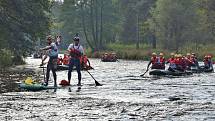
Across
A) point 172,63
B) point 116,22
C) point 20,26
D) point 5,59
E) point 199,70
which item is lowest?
point 199,70

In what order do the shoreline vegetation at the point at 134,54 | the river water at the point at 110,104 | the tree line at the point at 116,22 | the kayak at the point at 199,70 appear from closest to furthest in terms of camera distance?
the river water at the point at 110,104 < the kayak at the point at 199,70 < the tree line at the point at 116,22 < the shoreline vegetation at the point at 134,54

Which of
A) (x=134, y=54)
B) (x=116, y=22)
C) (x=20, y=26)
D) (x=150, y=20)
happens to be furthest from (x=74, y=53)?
(x=116, y=22)

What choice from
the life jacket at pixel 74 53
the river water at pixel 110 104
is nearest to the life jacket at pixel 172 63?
the river water at pixel 110 104

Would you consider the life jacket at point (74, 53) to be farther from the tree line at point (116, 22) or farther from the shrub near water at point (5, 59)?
the shrub near water at point (5, 59)

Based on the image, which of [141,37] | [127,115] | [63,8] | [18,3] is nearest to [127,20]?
[141,37]

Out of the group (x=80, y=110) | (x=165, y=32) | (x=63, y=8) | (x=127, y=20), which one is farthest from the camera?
(x=127, y=20)

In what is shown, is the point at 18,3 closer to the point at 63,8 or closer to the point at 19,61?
the point at 19,61

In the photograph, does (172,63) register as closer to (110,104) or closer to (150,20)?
(110,104)

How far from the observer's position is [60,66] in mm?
40375

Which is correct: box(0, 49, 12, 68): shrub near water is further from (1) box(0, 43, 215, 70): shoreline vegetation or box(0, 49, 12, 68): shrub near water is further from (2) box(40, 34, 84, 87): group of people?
(2) box(40, 34, 84, 87): group of people

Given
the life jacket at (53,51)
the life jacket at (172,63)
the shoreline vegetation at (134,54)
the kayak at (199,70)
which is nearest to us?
the life jacket at (53,51)

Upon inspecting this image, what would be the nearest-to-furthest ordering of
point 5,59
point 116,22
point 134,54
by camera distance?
point 5,59
point 134,54
point 116,22

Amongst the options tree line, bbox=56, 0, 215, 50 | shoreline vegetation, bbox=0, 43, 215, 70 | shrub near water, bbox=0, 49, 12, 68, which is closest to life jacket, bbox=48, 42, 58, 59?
shoreline vegetation, bbox=0, 43, 215, 70

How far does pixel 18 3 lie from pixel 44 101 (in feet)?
90.8
